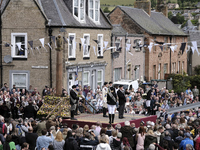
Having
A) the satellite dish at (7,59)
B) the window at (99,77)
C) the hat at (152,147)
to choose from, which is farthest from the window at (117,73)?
the hat at (152,147)

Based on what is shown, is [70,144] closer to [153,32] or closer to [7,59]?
[7,59]

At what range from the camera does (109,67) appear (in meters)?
38.4

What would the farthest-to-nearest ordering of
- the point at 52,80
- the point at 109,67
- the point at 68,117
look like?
the point at 109,67, the point at 52,80, the point at 68,117

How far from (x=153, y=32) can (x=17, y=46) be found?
18.6 metres

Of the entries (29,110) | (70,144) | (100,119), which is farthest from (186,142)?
(29,110)

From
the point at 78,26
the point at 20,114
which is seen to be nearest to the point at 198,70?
the point at 78,26

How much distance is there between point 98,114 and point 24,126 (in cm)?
763

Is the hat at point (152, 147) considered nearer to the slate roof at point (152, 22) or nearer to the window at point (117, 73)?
the window at point (117, 73)

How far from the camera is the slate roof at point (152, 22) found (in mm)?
45969

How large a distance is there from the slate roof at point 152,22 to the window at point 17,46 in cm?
1692

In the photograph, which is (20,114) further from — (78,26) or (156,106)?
(78,26)

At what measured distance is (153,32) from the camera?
45625 mm

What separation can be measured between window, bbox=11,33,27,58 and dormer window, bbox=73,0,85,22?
4576mm

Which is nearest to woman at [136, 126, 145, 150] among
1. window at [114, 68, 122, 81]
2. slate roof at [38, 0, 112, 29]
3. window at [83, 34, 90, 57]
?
slate roof at [38, 0, 112, 29]
